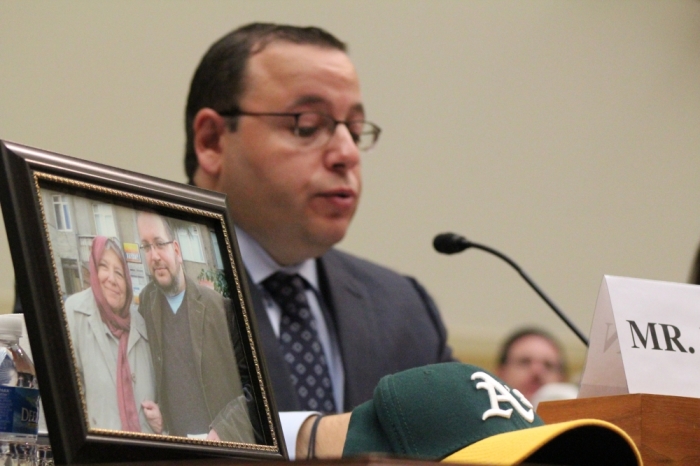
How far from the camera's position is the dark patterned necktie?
1527mm

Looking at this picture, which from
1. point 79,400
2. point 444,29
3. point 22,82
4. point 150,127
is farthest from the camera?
point 444,29

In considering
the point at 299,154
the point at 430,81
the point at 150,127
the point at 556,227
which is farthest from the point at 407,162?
the point at 299,154

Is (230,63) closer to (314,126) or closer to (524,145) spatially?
(314,126)

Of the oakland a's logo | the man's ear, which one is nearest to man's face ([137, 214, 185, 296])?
the oakland a's logo

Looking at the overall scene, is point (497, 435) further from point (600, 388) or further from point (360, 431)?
point (600, 388)

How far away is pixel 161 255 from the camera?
0.77 m

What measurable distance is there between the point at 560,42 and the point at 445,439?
3695 mm

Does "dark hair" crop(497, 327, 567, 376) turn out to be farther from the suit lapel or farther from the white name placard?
the white name placard

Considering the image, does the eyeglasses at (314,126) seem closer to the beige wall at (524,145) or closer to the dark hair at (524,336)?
the beige wall at (524,145)

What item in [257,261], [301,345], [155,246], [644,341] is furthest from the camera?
[257,261]

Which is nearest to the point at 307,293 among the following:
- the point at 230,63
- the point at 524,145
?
the point at 230,63

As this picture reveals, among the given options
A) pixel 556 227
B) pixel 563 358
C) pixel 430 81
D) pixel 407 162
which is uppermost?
pixel 430 81

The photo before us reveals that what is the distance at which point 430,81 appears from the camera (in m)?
4.05

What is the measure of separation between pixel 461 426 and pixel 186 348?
21 centimetres
